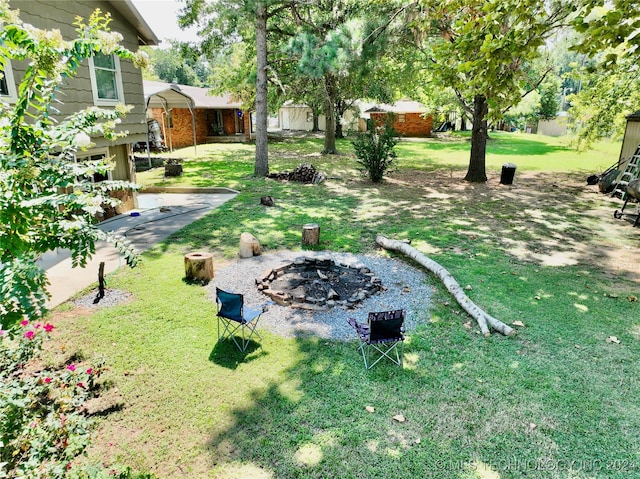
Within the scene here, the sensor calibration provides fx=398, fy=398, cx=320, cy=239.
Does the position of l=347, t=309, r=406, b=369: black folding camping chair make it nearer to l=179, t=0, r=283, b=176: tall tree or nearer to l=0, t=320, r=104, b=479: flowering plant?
l=0, t=320, r=104, b=479: flowering plant

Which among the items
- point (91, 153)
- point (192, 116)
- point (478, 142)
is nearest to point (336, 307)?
point (91, 153)

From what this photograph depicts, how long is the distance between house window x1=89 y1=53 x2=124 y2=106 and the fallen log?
7409mm

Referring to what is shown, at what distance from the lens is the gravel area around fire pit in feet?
17.6

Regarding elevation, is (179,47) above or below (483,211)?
above

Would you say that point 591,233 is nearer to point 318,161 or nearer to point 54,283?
point 54,283

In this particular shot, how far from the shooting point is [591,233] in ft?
30.7

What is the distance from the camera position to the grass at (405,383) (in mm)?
3336

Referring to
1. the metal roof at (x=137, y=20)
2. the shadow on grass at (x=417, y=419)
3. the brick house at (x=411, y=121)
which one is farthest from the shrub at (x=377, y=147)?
the brick house at (x=411, y=121)

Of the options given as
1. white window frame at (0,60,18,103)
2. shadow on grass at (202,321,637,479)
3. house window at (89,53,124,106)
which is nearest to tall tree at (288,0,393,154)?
house window at (89,53,124,106)

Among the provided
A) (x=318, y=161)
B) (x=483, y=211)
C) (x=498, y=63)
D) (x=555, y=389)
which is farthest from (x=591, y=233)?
(x=318, y=161)

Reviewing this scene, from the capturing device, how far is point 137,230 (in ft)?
30.8

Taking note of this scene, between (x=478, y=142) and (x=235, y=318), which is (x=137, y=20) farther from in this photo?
(x=478, y=142)

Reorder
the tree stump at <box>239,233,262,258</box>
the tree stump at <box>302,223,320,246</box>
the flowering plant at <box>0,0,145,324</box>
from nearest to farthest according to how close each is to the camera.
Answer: the flowering plant at <box>0,0,145,324</box> < the tree stump at <box>239,233,262,258</box> < the tree stump at <box>302,223,320,246</box>

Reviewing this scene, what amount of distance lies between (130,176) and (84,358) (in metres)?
7.89
